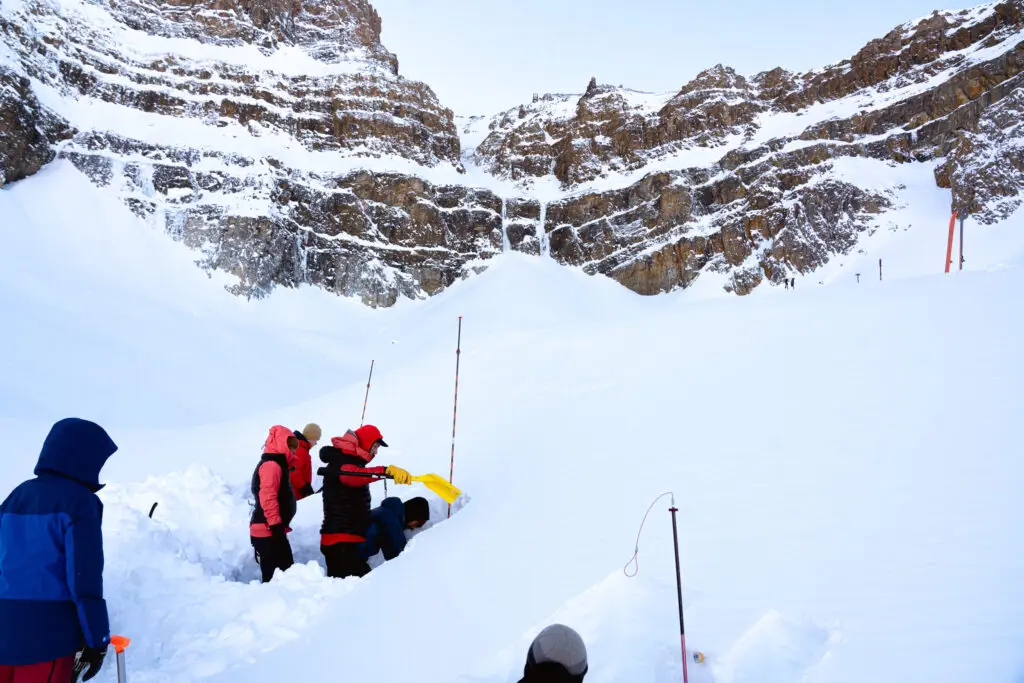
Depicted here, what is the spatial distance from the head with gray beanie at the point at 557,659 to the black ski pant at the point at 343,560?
455 centimetres

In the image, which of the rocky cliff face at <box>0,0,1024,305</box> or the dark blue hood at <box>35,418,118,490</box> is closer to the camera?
the dark blue hood at <box>35,418,118,490</box>

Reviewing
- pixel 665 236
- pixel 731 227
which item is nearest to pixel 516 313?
pixel 665 236

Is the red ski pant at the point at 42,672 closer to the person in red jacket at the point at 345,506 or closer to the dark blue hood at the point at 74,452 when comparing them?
the dark blue hood at the point at 74,452

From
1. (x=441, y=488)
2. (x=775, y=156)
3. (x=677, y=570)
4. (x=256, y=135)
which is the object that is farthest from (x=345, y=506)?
(x=775, y=156)

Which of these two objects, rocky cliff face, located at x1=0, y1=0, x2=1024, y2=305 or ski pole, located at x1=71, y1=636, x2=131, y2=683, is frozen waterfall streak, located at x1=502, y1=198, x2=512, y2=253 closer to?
rocky cliff face, located at x1=0, y1=0, x2=1024, y2=305

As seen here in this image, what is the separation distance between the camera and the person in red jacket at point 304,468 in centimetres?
841

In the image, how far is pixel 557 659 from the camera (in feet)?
6.70

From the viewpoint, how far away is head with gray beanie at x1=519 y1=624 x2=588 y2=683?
2029 millimetres

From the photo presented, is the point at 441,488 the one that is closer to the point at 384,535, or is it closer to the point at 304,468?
the point at 384,535

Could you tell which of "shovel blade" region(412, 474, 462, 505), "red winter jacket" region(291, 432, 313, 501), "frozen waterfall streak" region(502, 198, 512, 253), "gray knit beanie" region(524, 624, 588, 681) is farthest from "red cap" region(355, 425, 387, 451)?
"frozen waterfall streak" region(502, 198, 512, 253)

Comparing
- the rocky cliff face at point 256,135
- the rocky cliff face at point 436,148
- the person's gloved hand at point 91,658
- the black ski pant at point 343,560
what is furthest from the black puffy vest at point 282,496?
the rocky cliff face at point 256,135

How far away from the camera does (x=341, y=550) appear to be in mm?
6145

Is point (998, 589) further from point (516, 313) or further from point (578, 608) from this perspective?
point (516, 313)

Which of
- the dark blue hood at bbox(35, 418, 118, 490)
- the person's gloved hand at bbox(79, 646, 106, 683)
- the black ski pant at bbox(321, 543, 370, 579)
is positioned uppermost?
the dark blue hood at bbox(35, 418, 118, 490)
